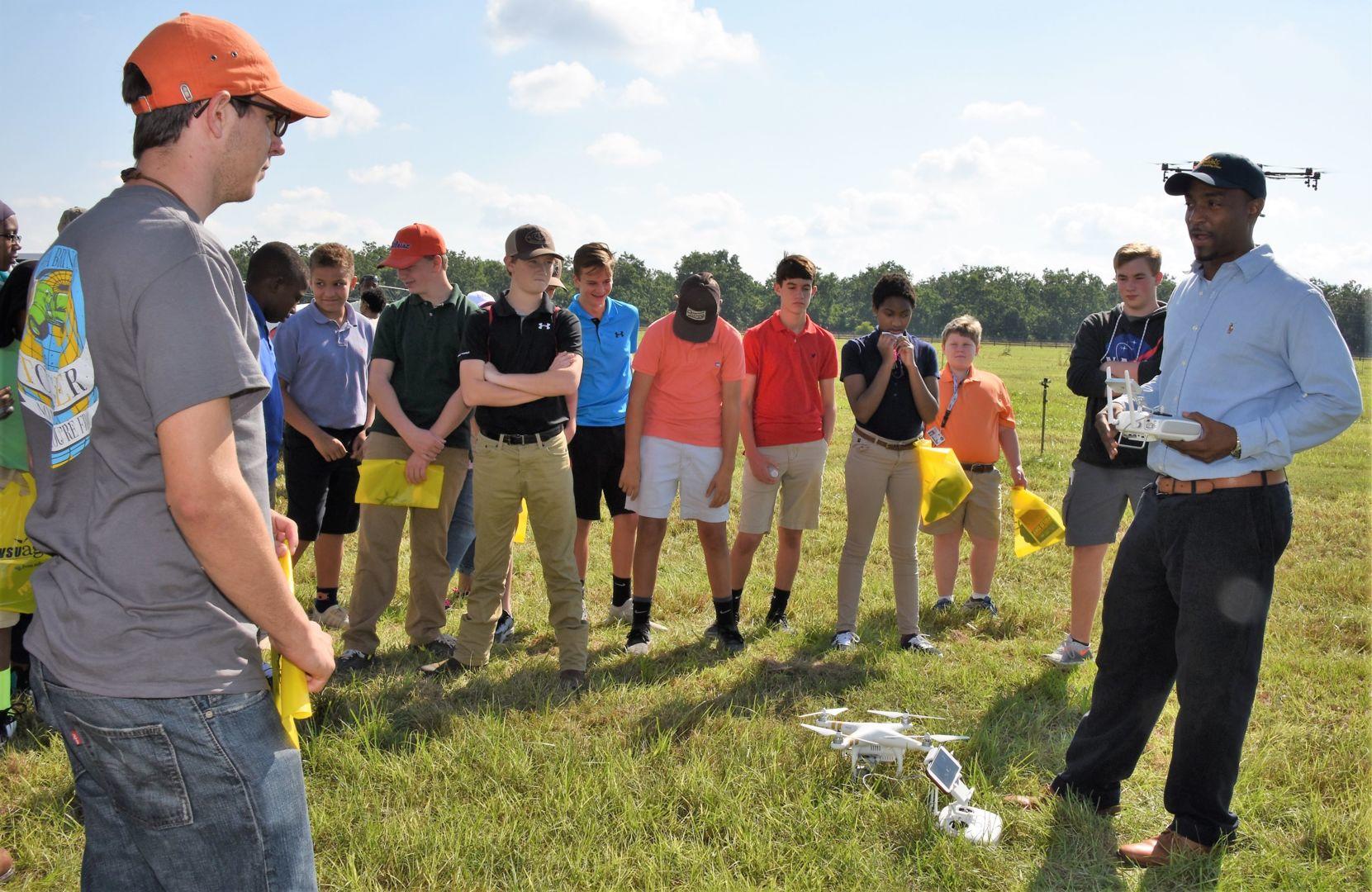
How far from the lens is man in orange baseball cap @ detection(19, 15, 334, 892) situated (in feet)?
5.30

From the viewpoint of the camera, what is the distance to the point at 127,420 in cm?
164

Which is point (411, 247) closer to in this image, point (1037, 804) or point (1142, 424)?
point (1142, 424)

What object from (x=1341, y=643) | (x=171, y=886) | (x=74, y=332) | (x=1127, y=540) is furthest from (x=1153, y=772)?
(x=74, y=332)

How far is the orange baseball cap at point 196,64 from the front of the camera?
1726 mm

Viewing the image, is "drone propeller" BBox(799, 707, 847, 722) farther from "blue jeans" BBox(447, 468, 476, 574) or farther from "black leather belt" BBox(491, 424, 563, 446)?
"blue jeans" BBox(447, 468, 476, 574)

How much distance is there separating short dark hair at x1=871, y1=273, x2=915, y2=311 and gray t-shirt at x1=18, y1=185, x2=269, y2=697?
4305 mm

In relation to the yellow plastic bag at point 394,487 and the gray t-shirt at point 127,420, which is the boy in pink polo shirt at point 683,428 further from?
the gray t-shirt at point 127,420

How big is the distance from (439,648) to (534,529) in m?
1.03

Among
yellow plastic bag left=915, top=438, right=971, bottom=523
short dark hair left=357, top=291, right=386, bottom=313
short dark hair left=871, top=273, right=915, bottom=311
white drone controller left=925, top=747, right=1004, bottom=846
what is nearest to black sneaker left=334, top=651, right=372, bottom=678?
white drone controller left=925, top=747, right=1004, bottom=846

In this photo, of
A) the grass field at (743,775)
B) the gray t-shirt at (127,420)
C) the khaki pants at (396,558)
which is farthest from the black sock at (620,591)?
the gray t-shirt at (127,420)

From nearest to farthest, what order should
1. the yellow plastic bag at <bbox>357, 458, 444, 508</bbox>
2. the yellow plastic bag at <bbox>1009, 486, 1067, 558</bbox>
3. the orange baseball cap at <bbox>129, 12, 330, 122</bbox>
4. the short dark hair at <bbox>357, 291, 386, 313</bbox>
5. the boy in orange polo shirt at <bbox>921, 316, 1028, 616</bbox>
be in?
the orange baseball cap at <bbox>129, 12, 330, 122</bbox>
the yellow plastic bag at <bbox>357, 458, 444, 508</bbox>
the yellow plastic bag at <bbox>1009, 486, 1067, 558</bbox>
the boy in orange polo shirt at <bbox>921, 316, 1028, 616</bbox>
the short dark hair at <bbox>357, 291, 386, 313</bbox>

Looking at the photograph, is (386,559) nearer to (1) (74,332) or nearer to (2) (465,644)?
(2) (465,644)

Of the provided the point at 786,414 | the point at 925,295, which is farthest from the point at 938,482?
the point at 925,295

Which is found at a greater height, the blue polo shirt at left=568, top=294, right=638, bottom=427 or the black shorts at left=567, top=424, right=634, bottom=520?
the blue polo shirt at left=568, top=294, right=638, bottom=427
